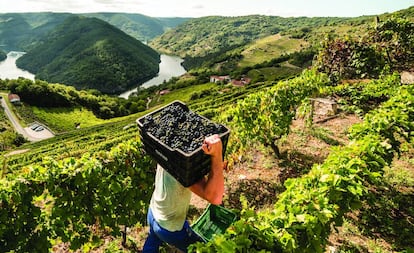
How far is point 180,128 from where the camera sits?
3.61 m

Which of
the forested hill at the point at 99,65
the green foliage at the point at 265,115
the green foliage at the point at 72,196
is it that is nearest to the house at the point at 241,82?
the forested hill at the point at 99,65

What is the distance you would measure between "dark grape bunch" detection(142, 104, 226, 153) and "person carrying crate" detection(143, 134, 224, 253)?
29cm

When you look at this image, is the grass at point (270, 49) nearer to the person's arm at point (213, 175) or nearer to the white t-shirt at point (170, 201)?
the white t-shirt at point (170, 201)

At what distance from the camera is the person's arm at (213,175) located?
308cm

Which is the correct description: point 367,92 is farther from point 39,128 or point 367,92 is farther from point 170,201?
point 39,128

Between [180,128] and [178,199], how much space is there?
34.8 inches

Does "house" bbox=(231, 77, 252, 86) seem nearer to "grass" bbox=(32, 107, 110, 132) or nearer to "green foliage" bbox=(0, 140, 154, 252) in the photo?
"grass" bbox=(32, 107, 110, 132)

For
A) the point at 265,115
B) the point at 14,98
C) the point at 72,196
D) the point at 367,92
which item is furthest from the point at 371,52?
the point at 14,98

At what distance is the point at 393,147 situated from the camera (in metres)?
5.91

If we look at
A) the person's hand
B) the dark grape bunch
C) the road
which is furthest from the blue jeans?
the road

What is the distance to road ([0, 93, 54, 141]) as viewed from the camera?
71.5 m

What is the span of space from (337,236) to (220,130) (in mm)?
3807

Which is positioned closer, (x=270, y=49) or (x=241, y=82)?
(x=241, y=82)

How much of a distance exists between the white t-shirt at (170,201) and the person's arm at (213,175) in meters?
0.31
